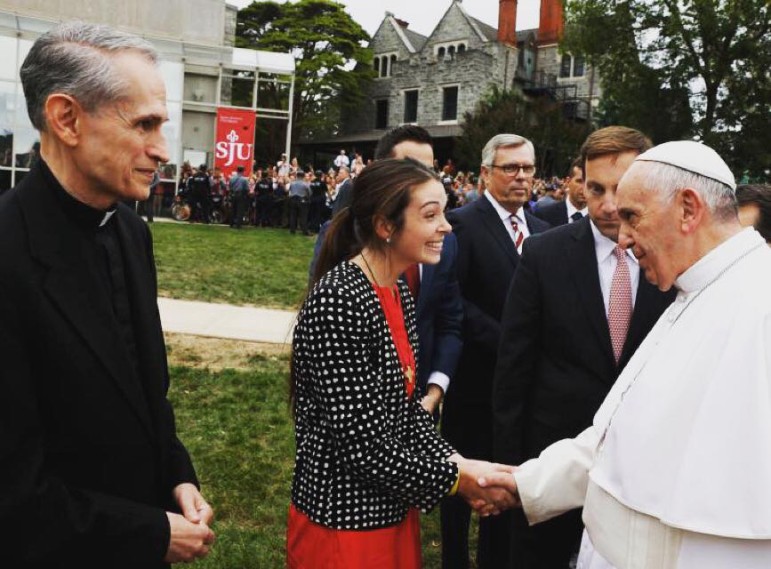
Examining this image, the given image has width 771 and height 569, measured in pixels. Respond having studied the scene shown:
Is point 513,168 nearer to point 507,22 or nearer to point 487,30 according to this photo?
point 507,22

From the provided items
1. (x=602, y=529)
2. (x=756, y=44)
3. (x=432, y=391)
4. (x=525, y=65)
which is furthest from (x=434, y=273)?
(x=525, y=65)

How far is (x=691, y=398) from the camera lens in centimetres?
222

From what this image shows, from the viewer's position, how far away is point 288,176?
24875mm

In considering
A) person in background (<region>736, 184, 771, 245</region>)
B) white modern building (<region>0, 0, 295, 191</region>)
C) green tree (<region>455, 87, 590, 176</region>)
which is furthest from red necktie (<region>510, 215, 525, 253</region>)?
green tree (<region>455, 87, 590, 176</region>)

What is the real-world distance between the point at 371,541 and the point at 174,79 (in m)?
25.8

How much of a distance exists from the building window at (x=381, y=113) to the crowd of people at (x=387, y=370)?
47.5 meters

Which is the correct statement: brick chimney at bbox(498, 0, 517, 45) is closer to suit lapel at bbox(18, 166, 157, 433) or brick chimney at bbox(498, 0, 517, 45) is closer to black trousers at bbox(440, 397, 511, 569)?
black trousers at bbox(440, 397, 511, 569)

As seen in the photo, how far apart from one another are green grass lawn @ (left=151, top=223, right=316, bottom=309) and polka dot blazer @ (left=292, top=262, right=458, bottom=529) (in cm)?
547

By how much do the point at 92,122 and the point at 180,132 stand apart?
81.7ft

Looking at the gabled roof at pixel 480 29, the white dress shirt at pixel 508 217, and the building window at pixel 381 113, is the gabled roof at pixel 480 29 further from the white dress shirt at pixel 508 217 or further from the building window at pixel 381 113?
the white dress shirt at pixel 508 217

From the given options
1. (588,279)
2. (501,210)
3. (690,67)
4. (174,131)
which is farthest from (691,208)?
(690,67)

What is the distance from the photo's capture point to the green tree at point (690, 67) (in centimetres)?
2983

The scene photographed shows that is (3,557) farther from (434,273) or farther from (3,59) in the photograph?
(3,59)

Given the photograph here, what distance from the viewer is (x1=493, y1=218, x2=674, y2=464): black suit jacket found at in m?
3.25
